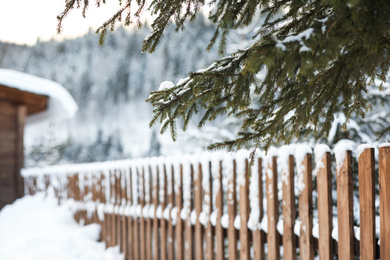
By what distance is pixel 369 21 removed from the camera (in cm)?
165

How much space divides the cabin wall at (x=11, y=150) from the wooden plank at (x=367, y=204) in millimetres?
8930

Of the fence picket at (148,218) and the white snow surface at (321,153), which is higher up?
the white snow surface at (321,153)

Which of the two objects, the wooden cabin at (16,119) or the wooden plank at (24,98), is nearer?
the wooden plank at (24,98)

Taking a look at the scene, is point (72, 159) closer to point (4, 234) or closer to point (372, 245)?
point (4, 234)

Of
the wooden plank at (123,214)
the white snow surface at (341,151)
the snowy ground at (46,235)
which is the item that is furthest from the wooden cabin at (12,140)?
the white snow surface at (341,151)

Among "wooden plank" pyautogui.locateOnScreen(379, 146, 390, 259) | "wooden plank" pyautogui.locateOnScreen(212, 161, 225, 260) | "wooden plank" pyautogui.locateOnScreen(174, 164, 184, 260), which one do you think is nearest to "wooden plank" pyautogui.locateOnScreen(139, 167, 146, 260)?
"wooden plank" pyautogui.locateOnScreen(174, 164, 184, 260)

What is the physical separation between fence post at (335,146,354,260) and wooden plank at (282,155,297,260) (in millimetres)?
467

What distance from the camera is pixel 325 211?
113 inches

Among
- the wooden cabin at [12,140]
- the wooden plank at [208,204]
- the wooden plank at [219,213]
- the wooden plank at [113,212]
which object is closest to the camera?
the wooden plank at [219,213]

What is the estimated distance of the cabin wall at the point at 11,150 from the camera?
9312mm

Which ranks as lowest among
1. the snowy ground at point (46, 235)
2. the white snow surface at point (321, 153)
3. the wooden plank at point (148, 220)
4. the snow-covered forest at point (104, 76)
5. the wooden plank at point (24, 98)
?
the snowy ground at point (46, 235)

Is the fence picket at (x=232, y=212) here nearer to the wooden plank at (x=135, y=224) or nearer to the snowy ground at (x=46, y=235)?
the wooden plank at (x=135, y=224)

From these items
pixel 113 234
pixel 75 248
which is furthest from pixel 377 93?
pixel 75 248

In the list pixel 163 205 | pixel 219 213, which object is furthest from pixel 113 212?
pixel 219 213
